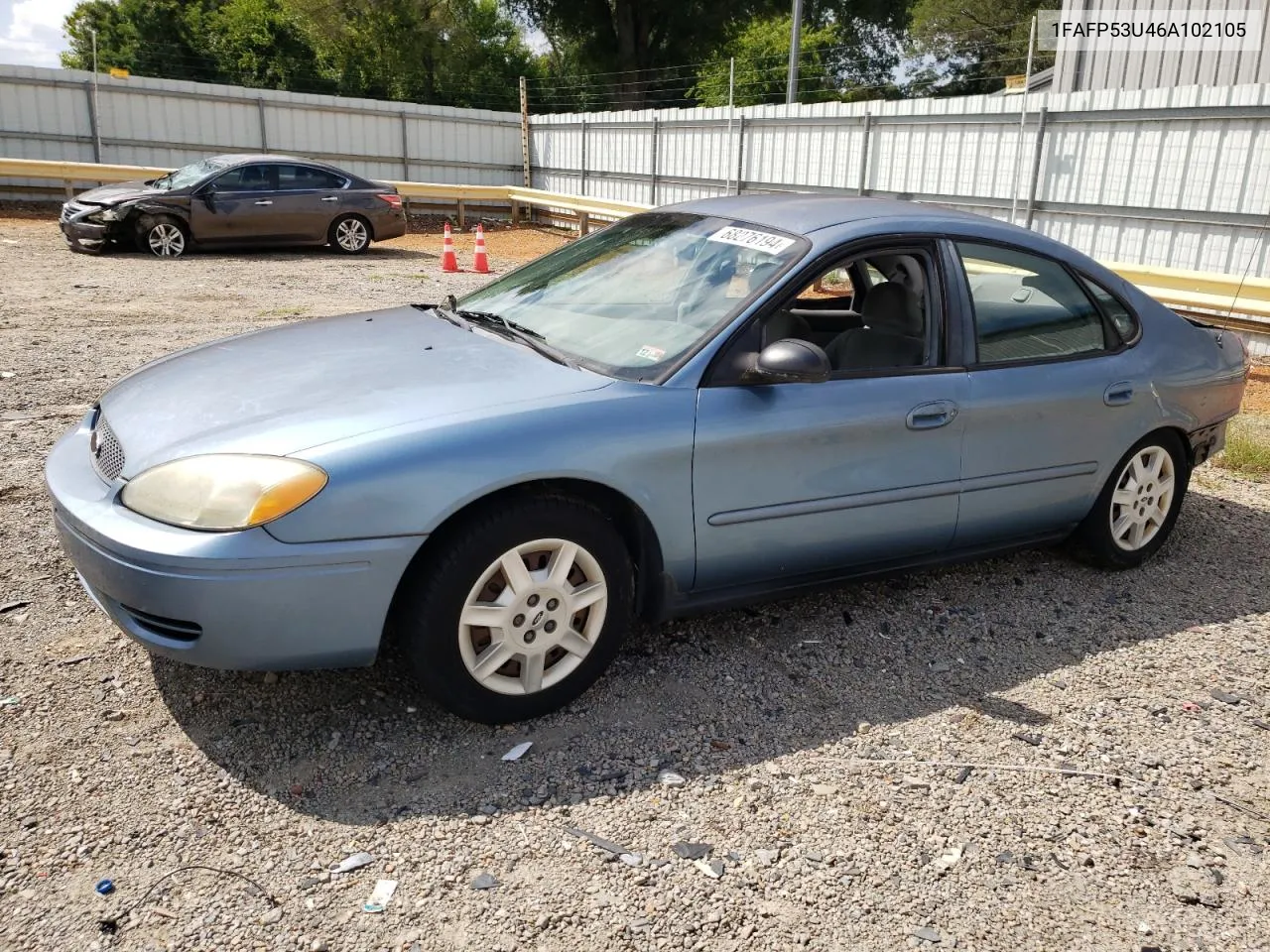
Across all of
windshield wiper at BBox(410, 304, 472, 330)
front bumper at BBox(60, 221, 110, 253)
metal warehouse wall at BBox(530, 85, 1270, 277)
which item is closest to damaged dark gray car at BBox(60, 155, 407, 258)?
front bumper at BBox(60, 221, 110, 253)

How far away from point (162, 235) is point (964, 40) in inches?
1180

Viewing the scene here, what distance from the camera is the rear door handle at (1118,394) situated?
4.24 meters

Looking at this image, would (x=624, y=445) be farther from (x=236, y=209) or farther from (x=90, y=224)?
(x=236, y=209)

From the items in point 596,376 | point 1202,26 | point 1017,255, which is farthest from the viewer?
point 1202,26

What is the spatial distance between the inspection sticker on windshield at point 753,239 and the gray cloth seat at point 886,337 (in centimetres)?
46

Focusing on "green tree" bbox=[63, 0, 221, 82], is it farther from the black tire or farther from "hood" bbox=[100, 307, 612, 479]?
the black tire

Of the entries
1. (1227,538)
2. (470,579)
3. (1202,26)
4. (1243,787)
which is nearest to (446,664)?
(470,579)

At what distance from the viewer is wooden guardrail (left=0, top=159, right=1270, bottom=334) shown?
31.1ft

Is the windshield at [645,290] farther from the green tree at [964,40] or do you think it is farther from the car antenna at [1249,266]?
the green tree at [964,40]

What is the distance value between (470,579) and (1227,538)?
407 cm

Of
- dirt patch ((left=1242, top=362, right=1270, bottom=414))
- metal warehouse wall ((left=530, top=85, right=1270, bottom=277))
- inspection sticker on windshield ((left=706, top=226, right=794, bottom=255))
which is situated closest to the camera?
inspection sticker on windshield ((left=706, top=226, right=794, bottom=255))

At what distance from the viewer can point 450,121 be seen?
2450 cm

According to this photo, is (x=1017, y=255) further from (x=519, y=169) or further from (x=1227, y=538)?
(x=519, y=169)

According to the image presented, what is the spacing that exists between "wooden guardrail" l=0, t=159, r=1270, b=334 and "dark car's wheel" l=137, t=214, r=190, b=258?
5.32 meters
